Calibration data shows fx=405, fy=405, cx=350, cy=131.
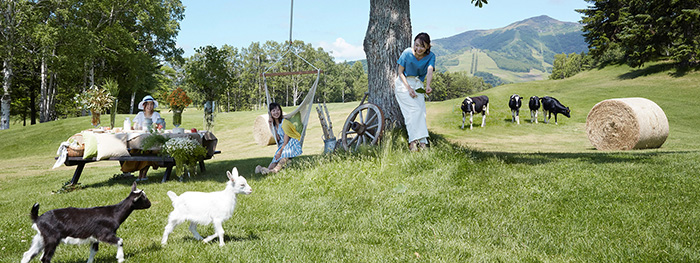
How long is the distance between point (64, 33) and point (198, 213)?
29.6 metres

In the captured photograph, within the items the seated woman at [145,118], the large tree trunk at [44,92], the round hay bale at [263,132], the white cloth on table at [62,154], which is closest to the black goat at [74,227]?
the white cloth on table at [62,154]

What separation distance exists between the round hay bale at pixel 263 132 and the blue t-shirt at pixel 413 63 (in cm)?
1096

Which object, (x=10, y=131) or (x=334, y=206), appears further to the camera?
(x=10, y=131)

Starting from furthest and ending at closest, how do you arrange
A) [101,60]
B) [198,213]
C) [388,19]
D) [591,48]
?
[591,48] < [101,60] < [388,19] < [198,213]

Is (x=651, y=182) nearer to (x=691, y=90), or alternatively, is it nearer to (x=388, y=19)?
(x=388, y=19)

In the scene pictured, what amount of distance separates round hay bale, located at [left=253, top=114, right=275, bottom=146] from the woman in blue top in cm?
1091

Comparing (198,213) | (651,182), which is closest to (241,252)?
(198,213)

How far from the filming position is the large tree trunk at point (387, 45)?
8.31 metres

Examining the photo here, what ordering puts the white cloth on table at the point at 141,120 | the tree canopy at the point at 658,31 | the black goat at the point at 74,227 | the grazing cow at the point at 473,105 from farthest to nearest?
the tree canopy at the point at 658,31 < the grazing cow at the point at 473,105 < the white cloth on table at the point at 141,120 < the black goat at the point at 74,227

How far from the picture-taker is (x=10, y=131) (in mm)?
23031

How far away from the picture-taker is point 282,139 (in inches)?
331

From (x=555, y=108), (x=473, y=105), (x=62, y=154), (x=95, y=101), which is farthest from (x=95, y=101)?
(x=555, y=108)

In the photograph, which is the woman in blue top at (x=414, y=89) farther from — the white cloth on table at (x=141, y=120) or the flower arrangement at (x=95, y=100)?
the flower arrangement at (x=95, y=100)

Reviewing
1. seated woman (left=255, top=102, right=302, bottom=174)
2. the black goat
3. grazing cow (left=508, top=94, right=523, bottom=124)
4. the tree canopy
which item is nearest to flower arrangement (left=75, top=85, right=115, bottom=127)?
seated woman (left=255, top=102, right=302, bottom=174)
